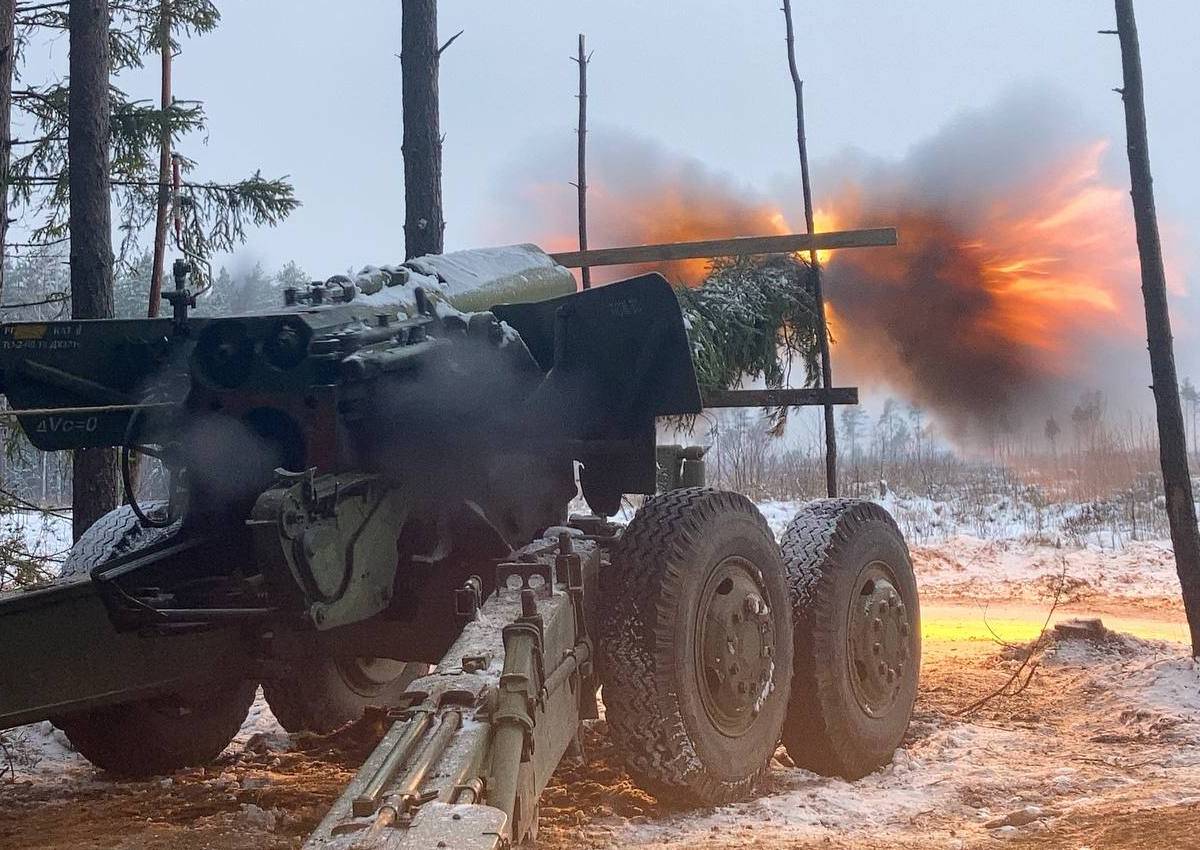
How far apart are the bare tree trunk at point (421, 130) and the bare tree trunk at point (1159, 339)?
5.46 metres

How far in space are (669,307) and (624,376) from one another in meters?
0.34

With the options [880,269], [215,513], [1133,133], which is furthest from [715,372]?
[215,513]

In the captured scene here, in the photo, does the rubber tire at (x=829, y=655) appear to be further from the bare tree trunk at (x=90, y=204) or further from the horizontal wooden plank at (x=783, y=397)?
the bare tree trunk at (x=90, y=204)

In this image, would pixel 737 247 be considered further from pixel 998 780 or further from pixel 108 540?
pixel 108 540

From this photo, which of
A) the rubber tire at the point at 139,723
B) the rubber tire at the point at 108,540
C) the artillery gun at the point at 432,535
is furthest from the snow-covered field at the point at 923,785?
the rubber tire at the point at 108,540

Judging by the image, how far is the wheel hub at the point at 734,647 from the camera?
4.63 meters

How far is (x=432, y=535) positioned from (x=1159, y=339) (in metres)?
6.04

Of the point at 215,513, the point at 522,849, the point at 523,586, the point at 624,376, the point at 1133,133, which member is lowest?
the point at 522,849

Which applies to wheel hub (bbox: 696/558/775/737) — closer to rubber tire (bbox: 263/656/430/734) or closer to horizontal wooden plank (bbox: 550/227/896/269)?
rubber tire (bbox: 263/656/430/734)

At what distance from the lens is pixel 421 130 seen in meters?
9.97

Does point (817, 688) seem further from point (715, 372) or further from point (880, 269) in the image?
point (880, 269)

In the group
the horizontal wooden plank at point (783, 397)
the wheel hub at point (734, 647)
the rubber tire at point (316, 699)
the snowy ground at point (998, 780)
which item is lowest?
the snowy ground at point (998, 780)

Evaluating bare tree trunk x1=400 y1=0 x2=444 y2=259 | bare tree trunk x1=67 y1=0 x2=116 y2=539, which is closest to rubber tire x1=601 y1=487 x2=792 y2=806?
bare tree trunk x1=400 y1=0 x2=444 y2=259

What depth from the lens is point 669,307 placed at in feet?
14.9
